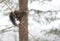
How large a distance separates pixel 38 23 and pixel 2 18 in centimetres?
56

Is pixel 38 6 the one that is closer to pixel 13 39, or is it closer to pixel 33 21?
pixel 33 21

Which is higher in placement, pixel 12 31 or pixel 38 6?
pixel 38 6

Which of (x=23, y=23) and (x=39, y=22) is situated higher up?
(x=23, y=23)

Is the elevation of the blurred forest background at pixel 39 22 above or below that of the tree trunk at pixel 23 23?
below

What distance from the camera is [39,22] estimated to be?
303cm

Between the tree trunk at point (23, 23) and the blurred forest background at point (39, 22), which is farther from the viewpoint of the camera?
the blurred forest background at point (39, 22)

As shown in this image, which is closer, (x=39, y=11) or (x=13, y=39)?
(x=13, y=39)

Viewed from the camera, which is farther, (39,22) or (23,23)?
(39,22)

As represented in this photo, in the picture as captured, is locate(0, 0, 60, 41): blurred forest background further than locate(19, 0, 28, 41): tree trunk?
Yes

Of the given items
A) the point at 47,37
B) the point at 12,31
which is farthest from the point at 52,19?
the point at 12,31

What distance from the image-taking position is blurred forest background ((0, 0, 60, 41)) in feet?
9.09

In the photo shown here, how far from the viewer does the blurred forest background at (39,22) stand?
9.09ft

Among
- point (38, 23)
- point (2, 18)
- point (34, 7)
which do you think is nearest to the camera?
point (38, 23)

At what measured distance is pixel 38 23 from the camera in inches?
118
